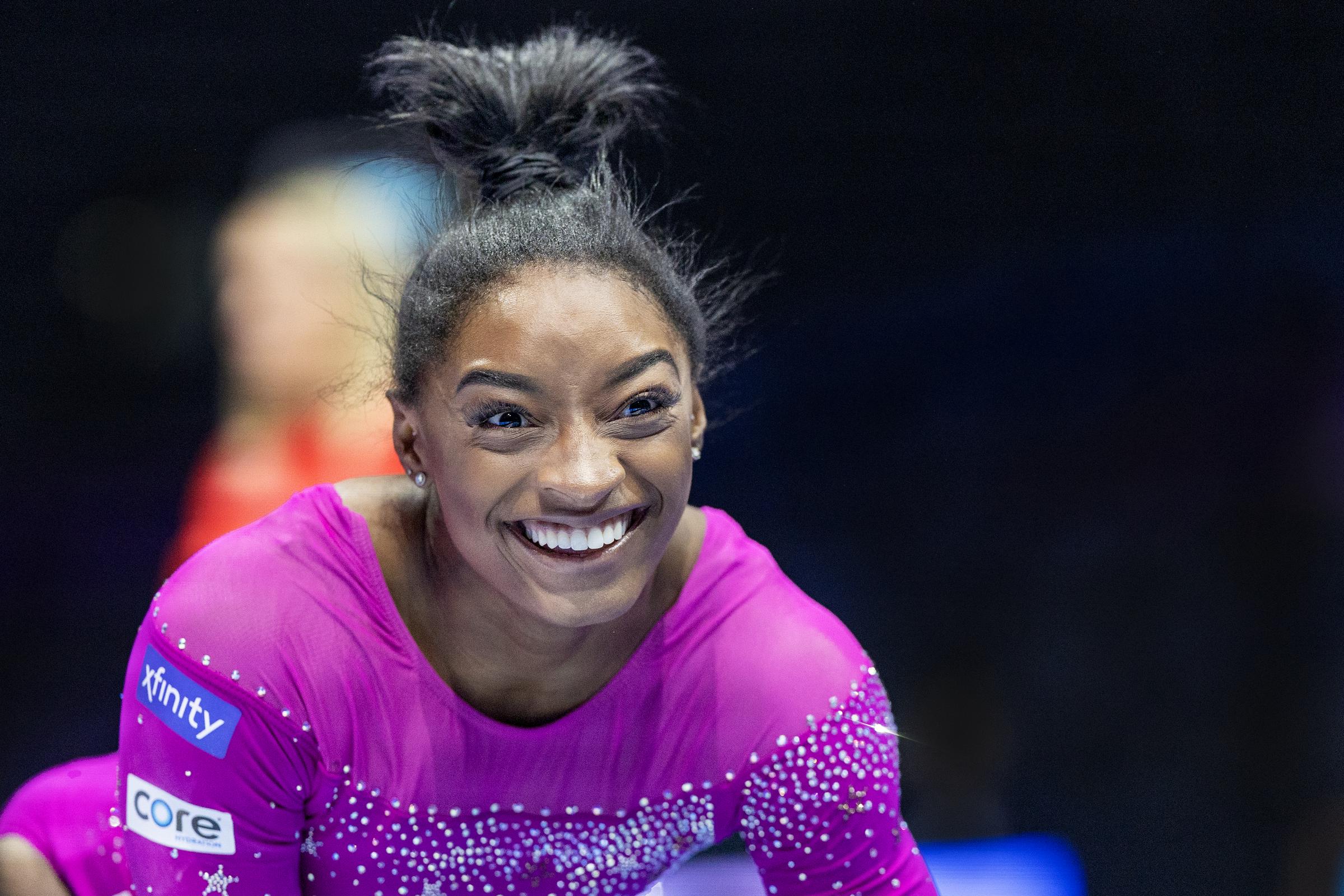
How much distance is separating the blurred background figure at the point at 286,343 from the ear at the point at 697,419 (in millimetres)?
643

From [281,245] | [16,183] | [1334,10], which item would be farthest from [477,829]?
[1334,10]

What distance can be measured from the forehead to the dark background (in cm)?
80

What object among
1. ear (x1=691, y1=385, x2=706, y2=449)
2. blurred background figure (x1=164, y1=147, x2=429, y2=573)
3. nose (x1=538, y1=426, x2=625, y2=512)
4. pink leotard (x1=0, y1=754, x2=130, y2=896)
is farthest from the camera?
blurred background figure (x1=164, y1=147, x2=429, y2=573)

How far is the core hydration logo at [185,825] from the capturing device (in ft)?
3.46

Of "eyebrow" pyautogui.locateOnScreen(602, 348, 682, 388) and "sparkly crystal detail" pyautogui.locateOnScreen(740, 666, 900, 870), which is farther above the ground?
"eyebrow" pyautogui.locateOnScreen(602, 348, 682, 388)

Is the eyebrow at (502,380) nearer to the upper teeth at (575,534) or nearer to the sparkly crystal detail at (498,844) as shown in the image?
the upper teeth at (575,534)

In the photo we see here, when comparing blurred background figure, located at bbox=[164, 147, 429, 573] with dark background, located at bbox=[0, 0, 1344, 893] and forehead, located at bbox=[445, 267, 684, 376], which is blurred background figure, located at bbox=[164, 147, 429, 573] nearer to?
dark background, located at bbox=[0, 0, 1344, 893]

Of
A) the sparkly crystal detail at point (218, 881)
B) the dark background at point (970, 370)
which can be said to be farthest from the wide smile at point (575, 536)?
the dark background at point (970, 370)

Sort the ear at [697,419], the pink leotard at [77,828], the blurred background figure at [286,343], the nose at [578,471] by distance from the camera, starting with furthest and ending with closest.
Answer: the blurred background figure at [286,343]
the pink leotard at [77,828]
the ear at [697,419]
the nose at [578,471]

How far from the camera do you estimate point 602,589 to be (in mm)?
1027

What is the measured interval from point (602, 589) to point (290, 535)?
9.9 inches

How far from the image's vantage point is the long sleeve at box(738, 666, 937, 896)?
3.60 ft

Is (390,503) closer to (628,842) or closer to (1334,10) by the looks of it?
(628,842)

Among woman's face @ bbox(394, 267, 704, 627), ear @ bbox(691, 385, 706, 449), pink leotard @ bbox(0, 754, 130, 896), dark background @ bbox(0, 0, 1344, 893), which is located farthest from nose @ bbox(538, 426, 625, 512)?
dark background @ bbox(0, 0, 1344, 893)
